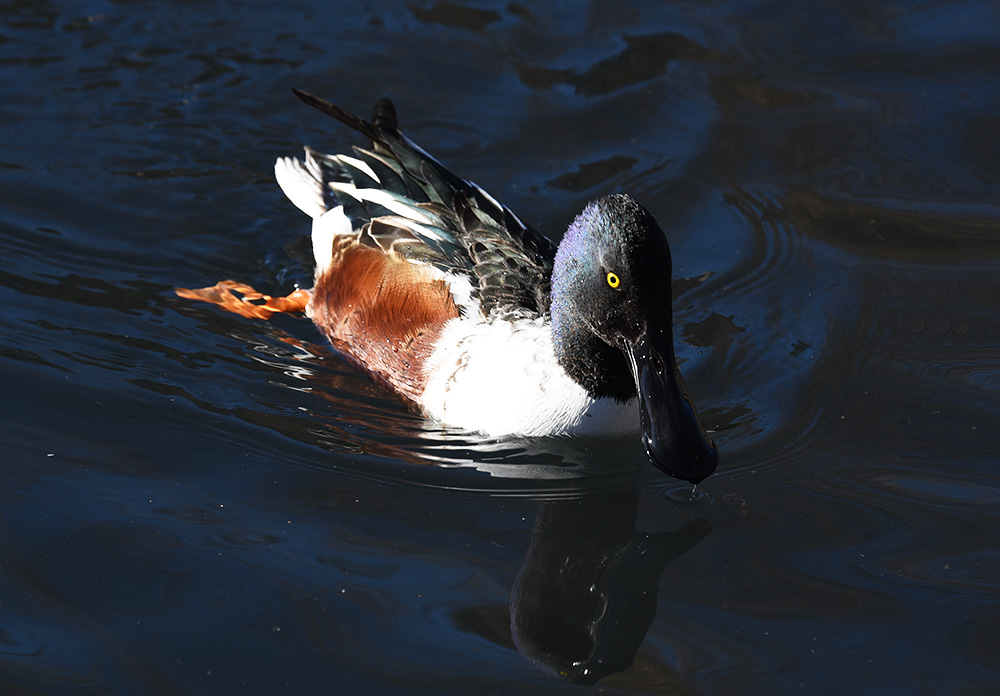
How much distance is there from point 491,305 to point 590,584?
1309mm

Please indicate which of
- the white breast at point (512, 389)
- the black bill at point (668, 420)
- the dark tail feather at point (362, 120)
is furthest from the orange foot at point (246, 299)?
the black bill at point (668, 420)

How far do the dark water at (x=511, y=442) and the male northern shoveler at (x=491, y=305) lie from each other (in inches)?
6.5

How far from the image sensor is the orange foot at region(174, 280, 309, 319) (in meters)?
5.51

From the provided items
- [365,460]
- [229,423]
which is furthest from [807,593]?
[229,423]

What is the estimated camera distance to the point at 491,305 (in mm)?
4750

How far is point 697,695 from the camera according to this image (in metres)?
3.44

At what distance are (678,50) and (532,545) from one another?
4.44m

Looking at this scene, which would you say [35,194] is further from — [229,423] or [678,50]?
[678,50]

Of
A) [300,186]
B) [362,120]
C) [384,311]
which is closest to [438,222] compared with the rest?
[384,311]

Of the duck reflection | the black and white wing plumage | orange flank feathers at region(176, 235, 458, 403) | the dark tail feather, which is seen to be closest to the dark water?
the duck reflection

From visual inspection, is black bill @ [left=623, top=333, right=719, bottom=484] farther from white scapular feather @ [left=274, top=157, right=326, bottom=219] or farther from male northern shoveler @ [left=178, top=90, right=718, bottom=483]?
white scapular feather @ [left=274, top=157, right=326, bottom=219]

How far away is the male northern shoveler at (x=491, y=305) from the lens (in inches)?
162

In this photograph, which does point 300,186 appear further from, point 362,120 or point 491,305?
point 491,305

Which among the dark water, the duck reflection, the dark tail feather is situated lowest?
the duck reflection
